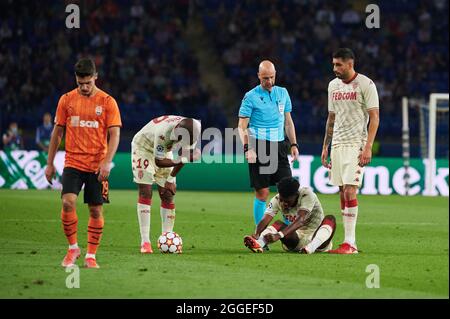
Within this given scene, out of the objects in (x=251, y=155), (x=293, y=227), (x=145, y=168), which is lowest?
(x=293, y=227)

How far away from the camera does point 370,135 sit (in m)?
12.3

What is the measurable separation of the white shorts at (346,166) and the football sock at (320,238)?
25.1 inches

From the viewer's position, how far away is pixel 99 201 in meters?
10.5

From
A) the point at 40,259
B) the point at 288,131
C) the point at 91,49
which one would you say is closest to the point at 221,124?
the point at 91,49

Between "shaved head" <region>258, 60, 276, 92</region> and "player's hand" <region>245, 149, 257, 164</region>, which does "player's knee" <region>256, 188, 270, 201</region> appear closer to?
"player's hand" <region>245, 149, 257, 164</region>

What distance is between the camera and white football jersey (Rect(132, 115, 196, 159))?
12240 millimetres

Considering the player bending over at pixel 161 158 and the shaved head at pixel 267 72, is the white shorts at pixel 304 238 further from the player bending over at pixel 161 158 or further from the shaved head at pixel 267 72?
the shaved head at pixel 267 72

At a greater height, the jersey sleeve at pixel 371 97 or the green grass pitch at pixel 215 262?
the jersey sleeve at pixel 371 97

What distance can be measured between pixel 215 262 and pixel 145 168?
177 cm

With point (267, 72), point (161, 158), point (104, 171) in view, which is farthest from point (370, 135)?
point (104, 171)

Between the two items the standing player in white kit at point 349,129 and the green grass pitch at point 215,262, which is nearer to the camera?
the green grass pitch at point 215,262

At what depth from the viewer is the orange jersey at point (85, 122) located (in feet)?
34.5

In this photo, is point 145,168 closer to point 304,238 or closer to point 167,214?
point 167,214

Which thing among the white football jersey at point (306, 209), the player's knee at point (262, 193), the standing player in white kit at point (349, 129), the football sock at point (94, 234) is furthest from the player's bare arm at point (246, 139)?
the football sock at point (94, 234)
